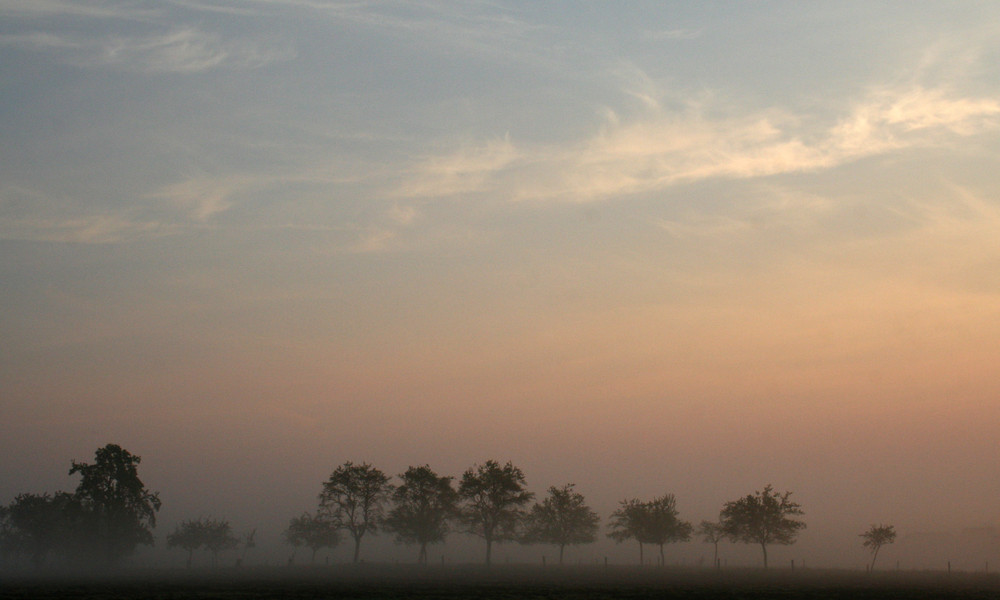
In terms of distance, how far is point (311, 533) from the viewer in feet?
525

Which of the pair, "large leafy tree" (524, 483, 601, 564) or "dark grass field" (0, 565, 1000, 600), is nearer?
"dark grass field" (0, 565, 1000, 600)

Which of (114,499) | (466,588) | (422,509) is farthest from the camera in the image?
(422,509)

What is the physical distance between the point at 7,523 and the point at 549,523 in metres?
98.9

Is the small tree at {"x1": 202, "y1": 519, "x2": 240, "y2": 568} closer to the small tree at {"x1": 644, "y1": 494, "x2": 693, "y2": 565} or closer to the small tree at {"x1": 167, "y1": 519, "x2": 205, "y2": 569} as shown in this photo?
the small tree at {"x1": 167, "y1": 519, "x2": 205, "y2": 569}

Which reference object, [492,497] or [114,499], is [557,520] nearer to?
[492,497]

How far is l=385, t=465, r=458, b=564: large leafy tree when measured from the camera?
125m

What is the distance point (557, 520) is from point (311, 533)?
5312cm

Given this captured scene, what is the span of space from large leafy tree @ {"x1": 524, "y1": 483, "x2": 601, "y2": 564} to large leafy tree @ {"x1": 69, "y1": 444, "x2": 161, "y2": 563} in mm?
64470

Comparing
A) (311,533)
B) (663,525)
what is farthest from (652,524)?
(311,533)

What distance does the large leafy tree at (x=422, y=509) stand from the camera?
412 ft

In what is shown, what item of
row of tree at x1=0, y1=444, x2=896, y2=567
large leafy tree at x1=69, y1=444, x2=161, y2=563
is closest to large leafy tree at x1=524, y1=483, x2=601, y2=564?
row of tree at x1=0, y1=444, x2=896, y2=567

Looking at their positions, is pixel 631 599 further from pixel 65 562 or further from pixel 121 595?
pixel 65 562

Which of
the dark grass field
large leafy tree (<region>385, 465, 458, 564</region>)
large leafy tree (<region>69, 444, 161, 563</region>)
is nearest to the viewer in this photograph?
the dark grass field

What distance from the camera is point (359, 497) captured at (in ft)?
408
